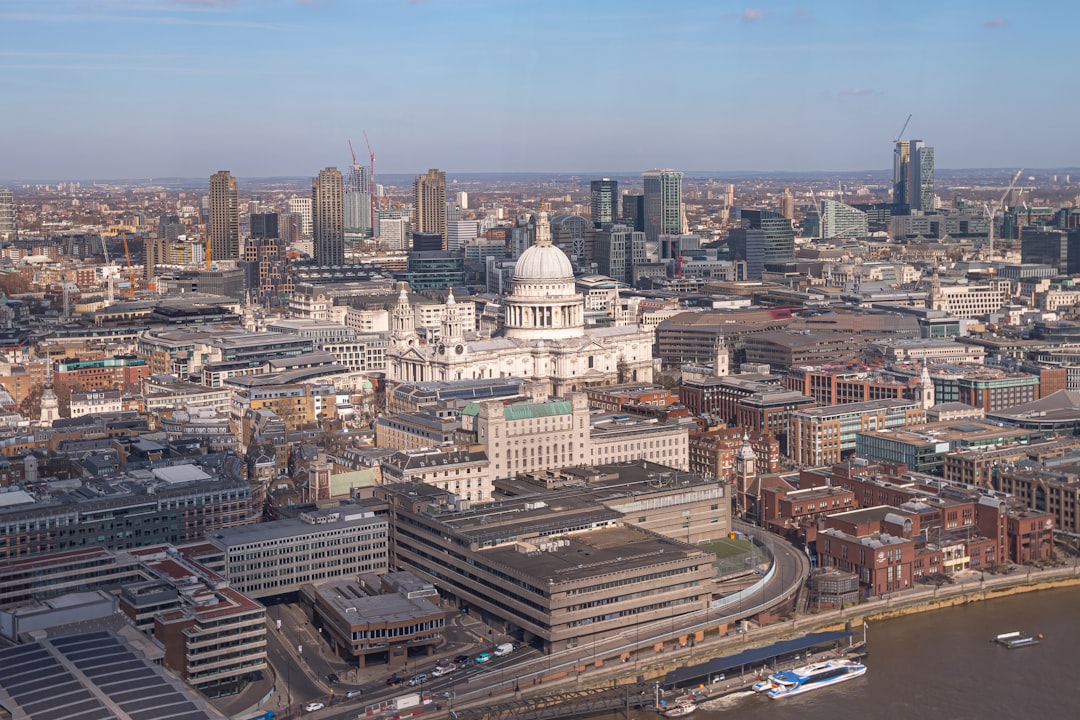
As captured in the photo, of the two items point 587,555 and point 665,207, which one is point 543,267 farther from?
point 665,207

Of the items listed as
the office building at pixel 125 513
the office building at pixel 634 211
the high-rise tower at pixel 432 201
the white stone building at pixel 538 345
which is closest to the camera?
the office building at pixel 125 513

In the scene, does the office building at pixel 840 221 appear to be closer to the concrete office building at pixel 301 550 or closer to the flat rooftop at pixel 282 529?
the flat rooftop at pixel 282 529

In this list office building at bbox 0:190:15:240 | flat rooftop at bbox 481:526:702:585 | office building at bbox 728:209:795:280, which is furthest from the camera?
office building at bbox 0:190:15:240

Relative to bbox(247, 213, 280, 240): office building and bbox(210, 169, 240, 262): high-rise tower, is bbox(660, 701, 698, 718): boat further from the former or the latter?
bbox(247, 213, 280, 240): office building

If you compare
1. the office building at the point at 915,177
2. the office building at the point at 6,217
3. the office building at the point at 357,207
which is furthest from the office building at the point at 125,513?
the office building at the point at 915,177

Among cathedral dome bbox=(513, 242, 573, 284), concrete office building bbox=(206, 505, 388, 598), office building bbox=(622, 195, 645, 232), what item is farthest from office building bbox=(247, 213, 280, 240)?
concrete office building bbox=(206, 505, 388, 598)

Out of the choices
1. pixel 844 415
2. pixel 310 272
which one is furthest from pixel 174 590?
pixel 310 272

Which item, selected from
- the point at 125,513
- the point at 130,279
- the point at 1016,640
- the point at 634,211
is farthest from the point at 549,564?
the point at 634,211
